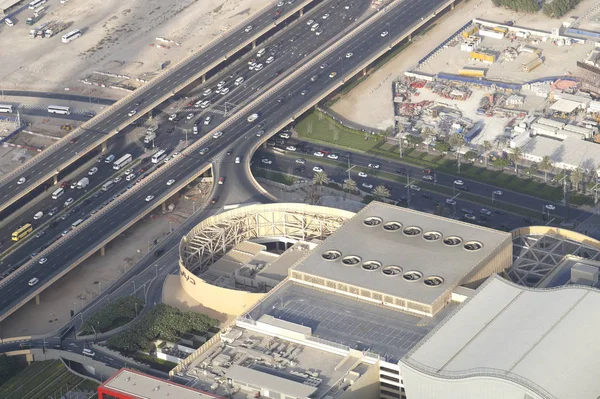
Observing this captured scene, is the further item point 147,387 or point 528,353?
point 147,387

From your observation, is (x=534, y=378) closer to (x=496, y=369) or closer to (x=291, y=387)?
(x=496, y=369)

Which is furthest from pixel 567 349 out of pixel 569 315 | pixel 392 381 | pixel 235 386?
pixel 235 386

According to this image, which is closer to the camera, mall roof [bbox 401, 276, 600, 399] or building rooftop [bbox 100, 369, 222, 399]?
mall roof [bbox 401, 276, 600, 399]

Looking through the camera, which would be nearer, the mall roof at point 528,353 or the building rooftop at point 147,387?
the mall roof at point 528,353

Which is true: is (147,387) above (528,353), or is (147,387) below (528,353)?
below
